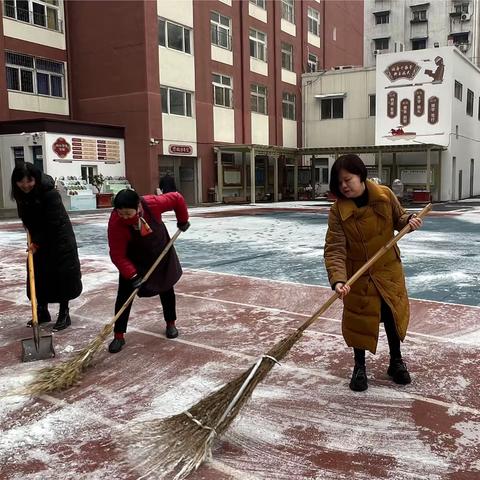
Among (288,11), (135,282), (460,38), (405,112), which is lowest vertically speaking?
(135,282)

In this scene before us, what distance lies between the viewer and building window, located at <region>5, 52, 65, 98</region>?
2273 centimetres

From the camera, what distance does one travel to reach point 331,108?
3225 centimetres

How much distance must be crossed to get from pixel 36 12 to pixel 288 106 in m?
15.3

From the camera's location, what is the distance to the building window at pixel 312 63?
34.9m

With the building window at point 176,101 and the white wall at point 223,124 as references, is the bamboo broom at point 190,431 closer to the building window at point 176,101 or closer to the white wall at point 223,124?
the building window at point 176,101

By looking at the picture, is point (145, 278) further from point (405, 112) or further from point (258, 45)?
point (258, 45)

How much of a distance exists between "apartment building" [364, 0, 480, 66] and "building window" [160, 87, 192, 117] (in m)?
27.8

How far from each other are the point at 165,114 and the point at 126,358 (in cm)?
2172

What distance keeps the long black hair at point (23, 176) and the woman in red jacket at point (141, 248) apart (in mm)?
1074

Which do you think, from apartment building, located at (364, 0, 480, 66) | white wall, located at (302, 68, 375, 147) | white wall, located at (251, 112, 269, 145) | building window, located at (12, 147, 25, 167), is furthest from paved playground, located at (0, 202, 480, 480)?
apartment building, located at (364, 0, 480, 66)

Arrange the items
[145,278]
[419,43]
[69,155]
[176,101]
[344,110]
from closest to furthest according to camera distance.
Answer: [145,278], [69,155], [176,101], [344,110], [419,43]

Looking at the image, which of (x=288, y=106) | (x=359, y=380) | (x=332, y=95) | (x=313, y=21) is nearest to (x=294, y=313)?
(x=359, y=380)

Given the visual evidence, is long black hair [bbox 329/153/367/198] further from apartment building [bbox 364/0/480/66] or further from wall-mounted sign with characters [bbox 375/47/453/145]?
apartment building [bbox 364/0/480/66]

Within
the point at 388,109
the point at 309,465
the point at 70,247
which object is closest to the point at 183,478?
the point at 309,465
